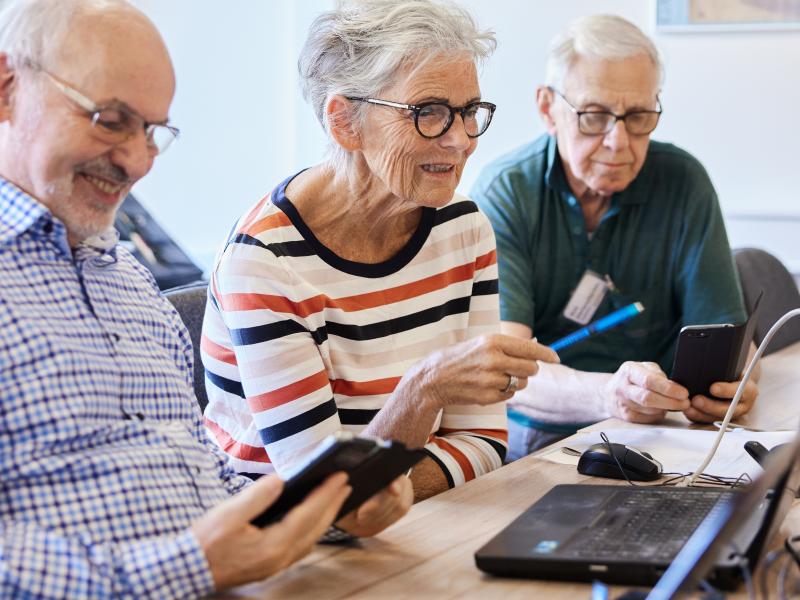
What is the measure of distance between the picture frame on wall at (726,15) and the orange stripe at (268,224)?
2220 millimetres

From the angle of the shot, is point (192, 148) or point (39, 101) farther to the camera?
point (192, 148)

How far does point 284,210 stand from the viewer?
1.70 meters

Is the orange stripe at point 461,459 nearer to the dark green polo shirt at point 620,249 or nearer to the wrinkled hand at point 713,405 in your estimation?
the wrinkled hand at point 713,405

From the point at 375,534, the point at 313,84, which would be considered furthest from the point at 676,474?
the point at 313,84

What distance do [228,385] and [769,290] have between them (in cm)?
171

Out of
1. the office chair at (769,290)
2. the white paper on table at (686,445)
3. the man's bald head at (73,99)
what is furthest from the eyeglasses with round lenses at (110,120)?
the office chair at (769,290)

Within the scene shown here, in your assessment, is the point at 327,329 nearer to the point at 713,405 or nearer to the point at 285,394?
the point at 285,394

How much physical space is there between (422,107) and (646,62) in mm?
855

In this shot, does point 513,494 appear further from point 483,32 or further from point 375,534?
point 483,32

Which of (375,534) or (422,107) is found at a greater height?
(422,107)

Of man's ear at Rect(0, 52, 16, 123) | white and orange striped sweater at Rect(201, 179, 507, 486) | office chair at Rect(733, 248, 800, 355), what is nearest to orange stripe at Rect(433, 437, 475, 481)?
white and orange striped sweater at Rect(201, 179, 507, 486)

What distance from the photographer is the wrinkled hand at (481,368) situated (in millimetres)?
1488

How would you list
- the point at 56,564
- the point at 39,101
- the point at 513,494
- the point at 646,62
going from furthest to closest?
the point at 646,62
the point at 513,494
the point at 39,101
the point at 56,564

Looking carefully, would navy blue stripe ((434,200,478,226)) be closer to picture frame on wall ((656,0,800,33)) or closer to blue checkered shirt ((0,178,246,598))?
blue checkered shirt ((0,178,246,598))
